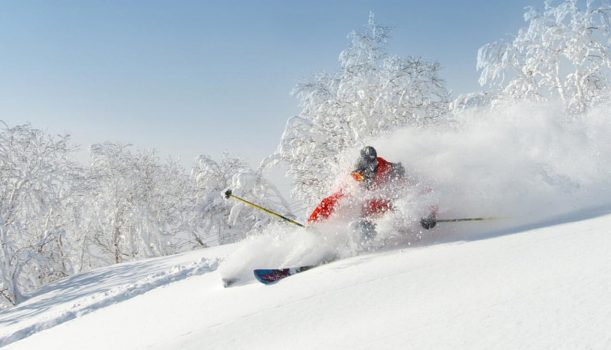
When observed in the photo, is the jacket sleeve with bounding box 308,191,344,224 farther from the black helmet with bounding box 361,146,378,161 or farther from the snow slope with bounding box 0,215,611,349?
the snow slope with bounding box 0,215,611,349

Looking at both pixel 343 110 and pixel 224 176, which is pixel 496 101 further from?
pixel 224 176

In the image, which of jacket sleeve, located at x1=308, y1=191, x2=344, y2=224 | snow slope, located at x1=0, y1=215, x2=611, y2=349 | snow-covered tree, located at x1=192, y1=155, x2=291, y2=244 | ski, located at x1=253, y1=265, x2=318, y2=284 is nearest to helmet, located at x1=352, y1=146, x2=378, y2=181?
jacket sleeve, located at x1=308, y1=191, x2=344, y2=224

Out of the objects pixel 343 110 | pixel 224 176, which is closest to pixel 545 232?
pixel 343 110

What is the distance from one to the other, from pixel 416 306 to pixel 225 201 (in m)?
25.9

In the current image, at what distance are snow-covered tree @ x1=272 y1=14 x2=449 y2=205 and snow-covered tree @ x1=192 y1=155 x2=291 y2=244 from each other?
429 centimetres

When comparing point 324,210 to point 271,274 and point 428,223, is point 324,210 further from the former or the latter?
point 428,223

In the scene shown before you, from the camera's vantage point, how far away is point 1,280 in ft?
58.4

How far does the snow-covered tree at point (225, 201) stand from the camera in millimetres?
26203

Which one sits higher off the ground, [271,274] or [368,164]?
[368,164]

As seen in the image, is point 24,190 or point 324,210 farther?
point 24,190

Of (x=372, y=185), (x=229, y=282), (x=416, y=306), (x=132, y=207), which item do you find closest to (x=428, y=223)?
(x=372, y=185)

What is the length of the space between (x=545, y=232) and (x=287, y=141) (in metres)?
18.0

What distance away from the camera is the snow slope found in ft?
7.43

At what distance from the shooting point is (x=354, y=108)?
67.5 feet
